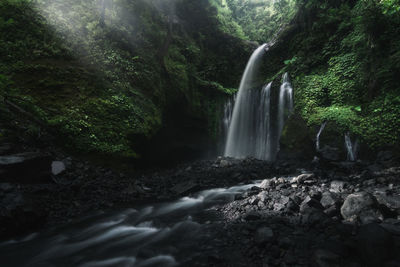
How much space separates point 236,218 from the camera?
3602 mm

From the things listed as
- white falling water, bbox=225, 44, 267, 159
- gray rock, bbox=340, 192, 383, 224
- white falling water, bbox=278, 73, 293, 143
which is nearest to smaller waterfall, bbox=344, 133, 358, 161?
white falling water, bbox=278, 73, 293, 143

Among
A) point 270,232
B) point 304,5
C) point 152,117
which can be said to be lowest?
point 270,232

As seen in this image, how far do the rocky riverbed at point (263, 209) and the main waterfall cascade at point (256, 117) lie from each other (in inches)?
173

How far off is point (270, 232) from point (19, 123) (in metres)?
7.10

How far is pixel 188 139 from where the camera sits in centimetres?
1201

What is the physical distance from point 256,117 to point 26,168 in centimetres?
1118

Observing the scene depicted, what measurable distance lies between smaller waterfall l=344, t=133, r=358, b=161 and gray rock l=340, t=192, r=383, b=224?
5.02m

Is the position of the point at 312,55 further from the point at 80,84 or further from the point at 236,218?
the point at 80,84

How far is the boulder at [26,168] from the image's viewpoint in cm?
406

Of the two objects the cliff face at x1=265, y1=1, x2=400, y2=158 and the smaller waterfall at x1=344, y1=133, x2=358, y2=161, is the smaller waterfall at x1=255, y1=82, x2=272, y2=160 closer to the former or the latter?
the cliff face at x1=265, y1=1, x2=400, y2=158

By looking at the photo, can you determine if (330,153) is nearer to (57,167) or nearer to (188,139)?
(188,139)

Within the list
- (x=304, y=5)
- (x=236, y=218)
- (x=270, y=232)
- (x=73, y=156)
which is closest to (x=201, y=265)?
(x=270, y=232)

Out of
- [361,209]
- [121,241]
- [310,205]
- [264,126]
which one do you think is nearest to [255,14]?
[264,126]

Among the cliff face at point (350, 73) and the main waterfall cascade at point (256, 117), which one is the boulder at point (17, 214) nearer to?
the cliff face at point (350, 73)
